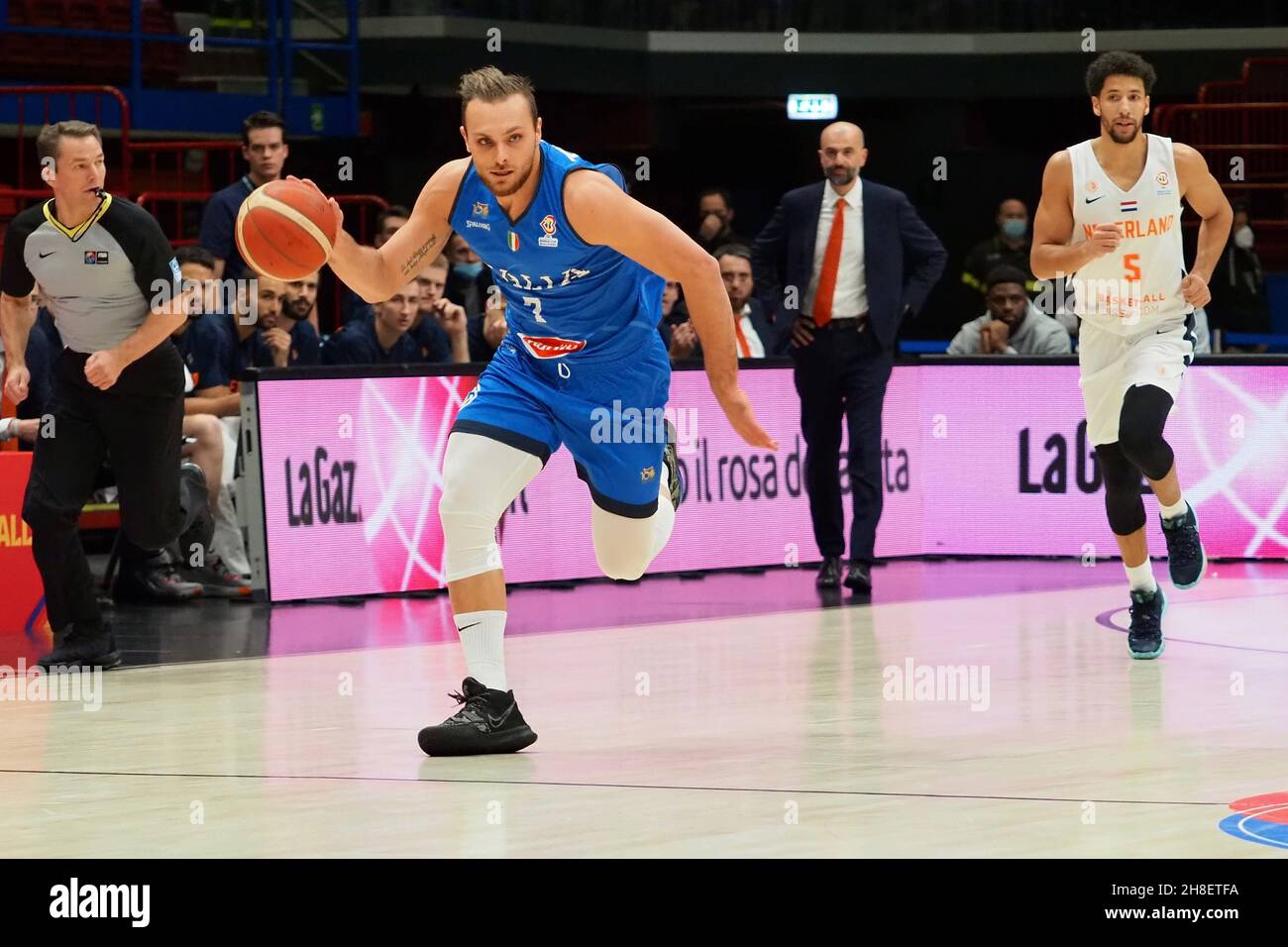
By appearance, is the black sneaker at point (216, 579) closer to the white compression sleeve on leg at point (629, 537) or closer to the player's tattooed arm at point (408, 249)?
the white compression sleeve on leg at point (629, 537)

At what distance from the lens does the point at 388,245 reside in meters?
6.13

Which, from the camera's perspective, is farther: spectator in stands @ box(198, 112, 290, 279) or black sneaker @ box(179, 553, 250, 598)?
spectator in stands @ box(198, 112, 290, 279)

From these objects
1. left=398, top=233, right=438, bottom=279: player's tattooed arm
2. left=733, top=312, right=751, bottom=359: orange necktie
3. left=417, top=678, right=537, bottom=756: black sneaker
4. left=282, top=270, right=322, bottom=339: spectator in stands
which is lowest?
left=417, top=678, right=537, bottom=756: black sneaker

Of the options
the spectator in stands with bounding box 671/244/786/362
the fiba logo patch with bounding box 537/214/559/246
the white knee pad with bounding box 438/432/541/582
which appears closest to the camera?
the fiba logo patch with bounding box 537/214/559/246

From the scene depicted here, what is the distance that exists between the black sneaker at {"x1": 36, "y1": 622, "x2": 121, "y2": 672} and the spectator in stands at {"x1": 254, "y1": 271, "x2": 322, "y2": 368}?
312 centimetres

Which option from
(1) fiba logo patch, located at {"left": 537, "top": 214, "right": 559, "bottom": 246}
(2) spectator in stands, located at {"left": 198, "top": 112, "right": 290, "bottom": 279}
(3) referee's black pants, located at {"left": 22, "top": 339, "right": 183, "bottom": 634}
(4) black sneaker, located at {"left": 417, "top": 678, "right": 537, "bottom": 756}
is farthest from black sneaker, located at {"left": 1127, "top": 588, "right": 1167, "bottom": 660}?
(2) spectator in stands, located at {"left": 198, "top": 112, "right": 290, "bottom": 279}

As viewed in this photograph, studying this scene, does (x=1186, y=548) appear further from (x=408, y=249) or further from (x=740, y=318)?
(x=740, y=318)

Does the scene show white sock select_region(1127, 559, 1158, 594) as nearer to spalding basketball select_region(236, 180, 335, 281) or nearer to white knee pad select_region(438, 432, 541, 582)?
white knee pad select_region(438, 432, 541, 582)

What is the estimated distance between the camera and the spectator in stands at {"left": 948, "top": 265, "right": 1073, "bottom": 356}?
12.6m

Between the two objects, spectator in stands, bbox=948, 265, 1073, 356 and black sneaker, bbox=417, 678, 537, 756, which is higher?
spectator in stands, bbox=948, 265, 1073, 356

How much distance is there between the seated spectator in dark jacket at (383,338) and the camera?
10992 millimetres
